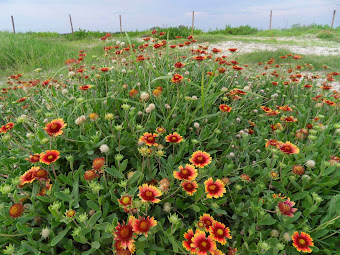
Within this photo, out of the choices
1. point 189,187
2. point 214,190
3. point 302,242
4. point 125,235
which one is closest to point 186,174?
point 189,187

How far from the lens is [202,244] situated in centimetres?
116

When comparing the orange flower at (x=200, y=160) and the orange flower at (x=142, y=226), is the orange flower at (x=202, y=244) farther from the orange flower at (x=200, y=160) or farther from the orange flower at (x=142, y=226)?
the orange flower at (x=200, y=160)

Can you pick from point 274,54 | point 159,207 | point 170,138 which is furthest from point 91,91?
point 274,54

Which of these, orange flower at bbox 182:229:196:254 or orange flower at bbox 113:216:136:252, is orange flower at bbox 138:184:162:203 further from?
orange flower at bbox 182:229:196:254

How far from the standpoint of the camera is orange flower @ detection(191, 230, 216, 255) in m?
1.14

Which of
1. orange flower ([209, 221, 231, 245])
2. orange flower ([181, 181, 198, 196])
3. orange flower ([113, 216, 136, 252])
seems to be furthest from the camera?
orange flower ([181, 181, 198, 196])

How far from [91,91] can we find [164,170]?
1368 mm

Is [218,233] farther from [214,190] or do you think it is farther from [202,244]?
[214,190]

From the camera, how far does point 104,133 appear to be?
1.92 meters

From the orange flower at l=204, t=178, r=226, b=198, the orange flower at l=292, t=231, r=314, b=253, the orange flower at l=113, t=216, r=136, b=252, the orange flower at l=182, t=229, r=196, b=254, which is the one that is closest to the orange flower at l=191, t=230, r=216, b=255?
Result: the orange flower at l=182, t=229, r=196, b=254

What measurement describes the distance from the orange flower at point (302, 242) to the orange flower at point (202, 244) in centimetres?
47

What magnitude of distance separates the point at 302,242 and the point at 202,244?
572 mm

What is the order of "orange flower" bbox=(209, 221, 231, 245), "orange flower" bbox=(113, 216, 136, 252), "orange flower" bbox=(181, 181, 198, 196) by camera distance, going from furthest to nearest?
"orange flower" bbox=(181, 181, 198, 196)
"orange flower" bbox=(209, 221, 231, 245)
"orange flower" bbox=(113, 216, 136, 252)

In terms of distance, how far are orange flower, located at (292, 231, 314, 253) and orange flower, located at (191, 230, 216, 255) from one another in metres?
0.47
